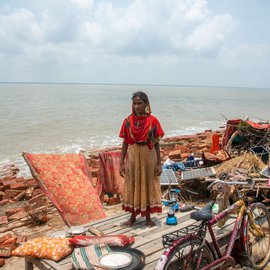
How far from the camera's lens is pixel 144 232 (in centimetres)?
424

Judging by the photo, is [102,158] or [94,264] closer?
[94,264]

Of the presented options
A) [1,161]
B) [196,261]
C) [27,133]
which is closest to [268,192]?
[196,261]

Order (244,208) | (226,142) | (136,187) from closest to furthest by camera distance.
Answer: (244,208) < (136,187) < (226,142)

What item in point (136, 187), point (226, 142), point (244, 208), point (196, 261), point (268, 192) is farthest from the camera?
point (226, 142)

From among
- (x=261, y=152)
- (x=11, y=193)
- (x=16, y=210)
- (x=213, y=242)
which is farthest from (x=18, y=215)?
(x=261, y=152)

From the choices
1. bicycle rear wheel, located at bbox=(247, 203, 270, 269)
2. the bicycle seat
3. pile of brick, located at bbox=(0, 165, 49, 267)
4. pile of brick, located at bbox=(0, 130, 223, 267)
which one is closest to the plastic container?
pile of brick, located at bbox=(0, 130, 223, 267)

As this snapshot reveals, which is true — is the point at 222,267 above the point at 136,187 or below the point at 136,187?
below

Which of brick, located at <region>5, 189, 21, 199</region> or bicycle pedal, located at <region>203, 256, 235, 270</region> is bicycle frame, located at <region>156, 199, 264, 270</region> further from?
brick, located at <region>5, 189, 21, 199</region>

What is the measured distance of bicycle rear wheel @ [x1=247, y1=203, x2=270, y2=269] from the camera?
398 centimetres

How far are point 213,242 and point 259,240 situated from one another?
1150 mm

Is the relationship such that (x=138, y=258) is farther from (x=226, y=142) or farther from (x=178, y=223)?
(x=226, y=142)

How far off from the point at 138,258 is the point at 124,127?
1672 millimetres

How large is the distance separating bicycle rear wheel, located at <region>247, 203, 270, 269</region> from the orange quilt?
94.5 inches

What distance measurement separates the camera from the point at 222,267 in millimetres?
Result: 3229
